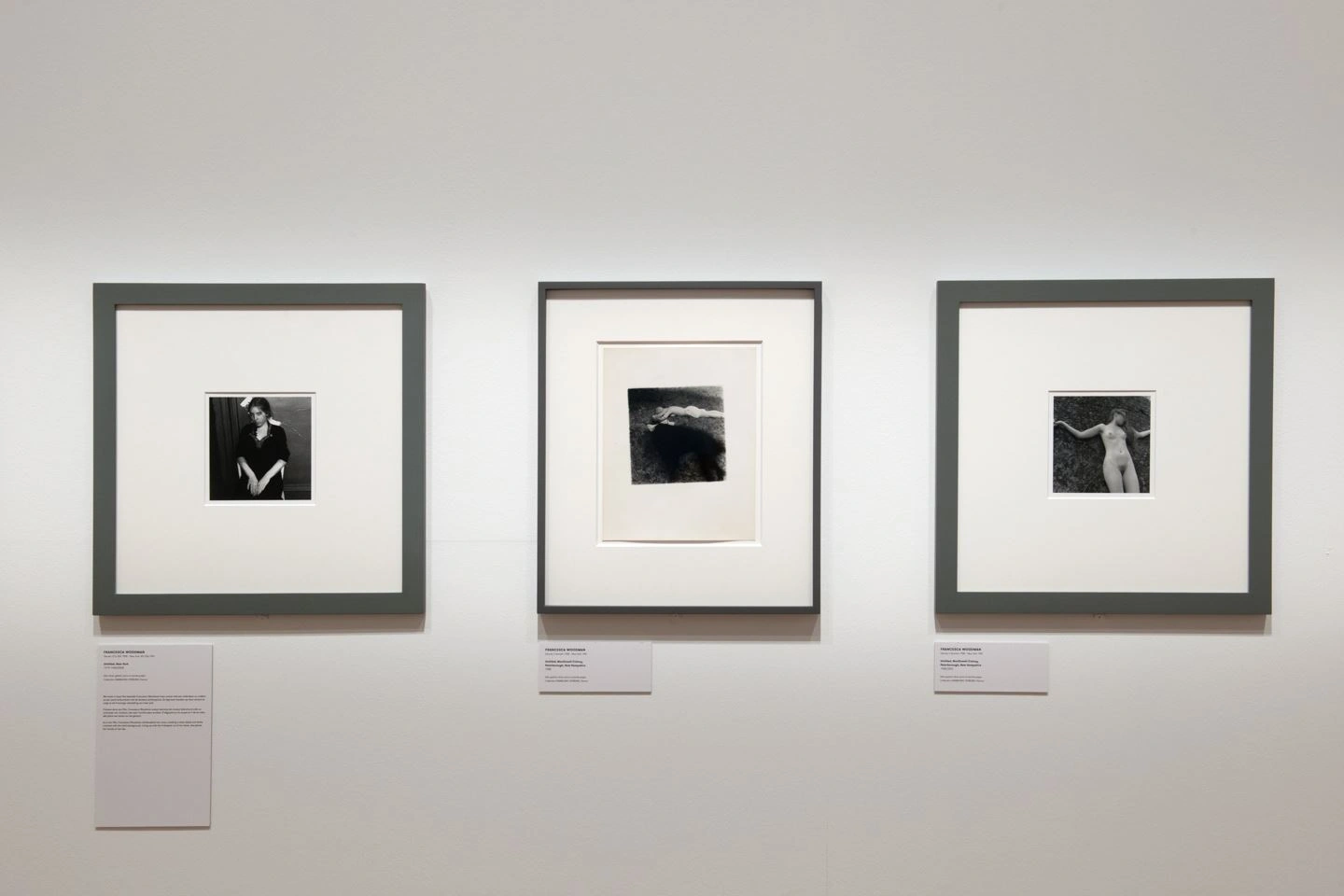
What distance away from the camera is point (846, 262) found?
1287 millimetres

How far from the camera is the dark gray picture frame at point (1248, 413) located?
49.4 inches

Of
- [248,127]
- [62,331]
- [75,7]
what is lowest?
[62,331]

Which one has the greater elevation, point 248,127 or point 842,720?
point 248,127

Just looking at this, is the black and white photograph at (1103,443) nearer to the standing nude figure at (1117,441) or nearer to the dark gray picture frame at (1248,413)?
the standing nude figure at (1117,441)

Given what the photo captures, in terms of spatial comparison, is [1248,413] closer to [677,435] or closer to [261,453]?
[677,435]

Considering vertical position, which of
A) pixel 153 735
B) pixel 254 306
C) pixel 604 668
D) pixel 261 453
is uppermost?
pixel 254 306

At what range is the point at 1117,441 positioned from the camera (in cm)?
126

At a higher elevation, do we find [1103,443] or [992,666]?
[1103,443]

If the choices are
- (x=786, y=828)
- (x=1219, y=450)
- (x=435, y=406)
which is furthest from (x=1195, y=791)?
(x=435, y=406)

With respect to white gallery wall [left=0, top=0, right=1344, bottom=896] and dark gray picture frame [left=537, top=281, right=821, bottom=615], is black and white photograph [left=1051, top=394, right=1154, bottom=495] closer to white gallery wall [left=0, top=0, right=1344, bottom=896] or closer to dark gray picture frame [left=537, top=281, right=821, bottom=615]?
white gallery wall [left=0, top=0, right=1344, bottom=896]

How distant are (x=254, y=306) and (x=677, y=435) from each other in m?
0.70

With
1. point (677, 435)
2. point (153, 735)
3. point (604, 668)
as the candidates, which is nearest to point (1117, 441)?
point (677, 435)

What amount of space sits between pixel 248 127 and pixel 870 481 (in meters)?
1.15

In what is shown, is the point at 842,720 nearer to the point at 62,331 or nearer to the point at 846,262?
the point at 846,262
